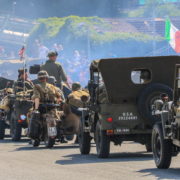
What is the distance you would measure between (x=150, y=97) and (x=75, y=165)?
Result: 2.20 m

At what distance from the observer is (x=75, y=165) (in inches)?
578

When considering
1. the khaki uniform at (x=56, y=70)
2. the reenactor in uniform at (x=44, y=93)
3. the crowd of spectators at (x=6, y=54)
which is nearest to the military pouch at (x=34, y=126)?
the reenactor in uniform at (x=44, y=93)

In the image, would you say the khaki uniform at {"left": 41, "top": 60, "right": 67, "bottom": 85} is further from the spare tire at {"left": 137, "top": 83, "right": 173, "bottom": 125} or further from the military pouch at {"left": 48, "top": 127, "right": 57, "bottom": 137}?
the spare tire at {"left": 137, "top": 83, "right": 173, "bottom": 125}

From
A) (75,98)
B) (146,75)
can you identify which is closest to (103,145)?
(146,75)

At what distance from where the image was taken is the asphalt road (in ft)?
41.7

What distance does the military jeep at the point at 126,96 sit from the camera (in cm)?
1616

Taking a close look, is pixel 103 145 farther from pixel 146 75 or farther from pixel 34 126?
pixel 34 126

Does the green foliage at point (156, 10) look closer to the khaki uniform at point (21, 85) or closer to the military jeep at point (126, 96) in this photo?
the khaki uniform at point (21, 85)

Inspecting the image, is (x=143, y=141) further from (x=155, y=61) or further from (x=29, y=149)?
Answer: (x=29, y=149)

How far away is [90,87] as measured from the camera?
17125 millimetres

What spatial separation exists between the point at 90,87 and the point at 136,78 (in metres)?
0.87

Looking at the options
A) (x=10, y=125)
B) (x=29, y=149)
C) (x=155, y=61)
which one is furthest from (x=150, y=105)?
(x=10, y=125)

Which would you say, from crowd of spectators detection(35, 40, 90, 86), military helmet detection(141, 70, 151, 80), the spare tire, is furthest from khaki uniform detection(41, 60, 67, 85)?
crowd of spectators detection(35, 40, 90, 86)

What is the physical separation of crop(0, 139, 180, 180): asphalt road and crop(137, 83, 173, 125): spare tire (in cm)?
74
